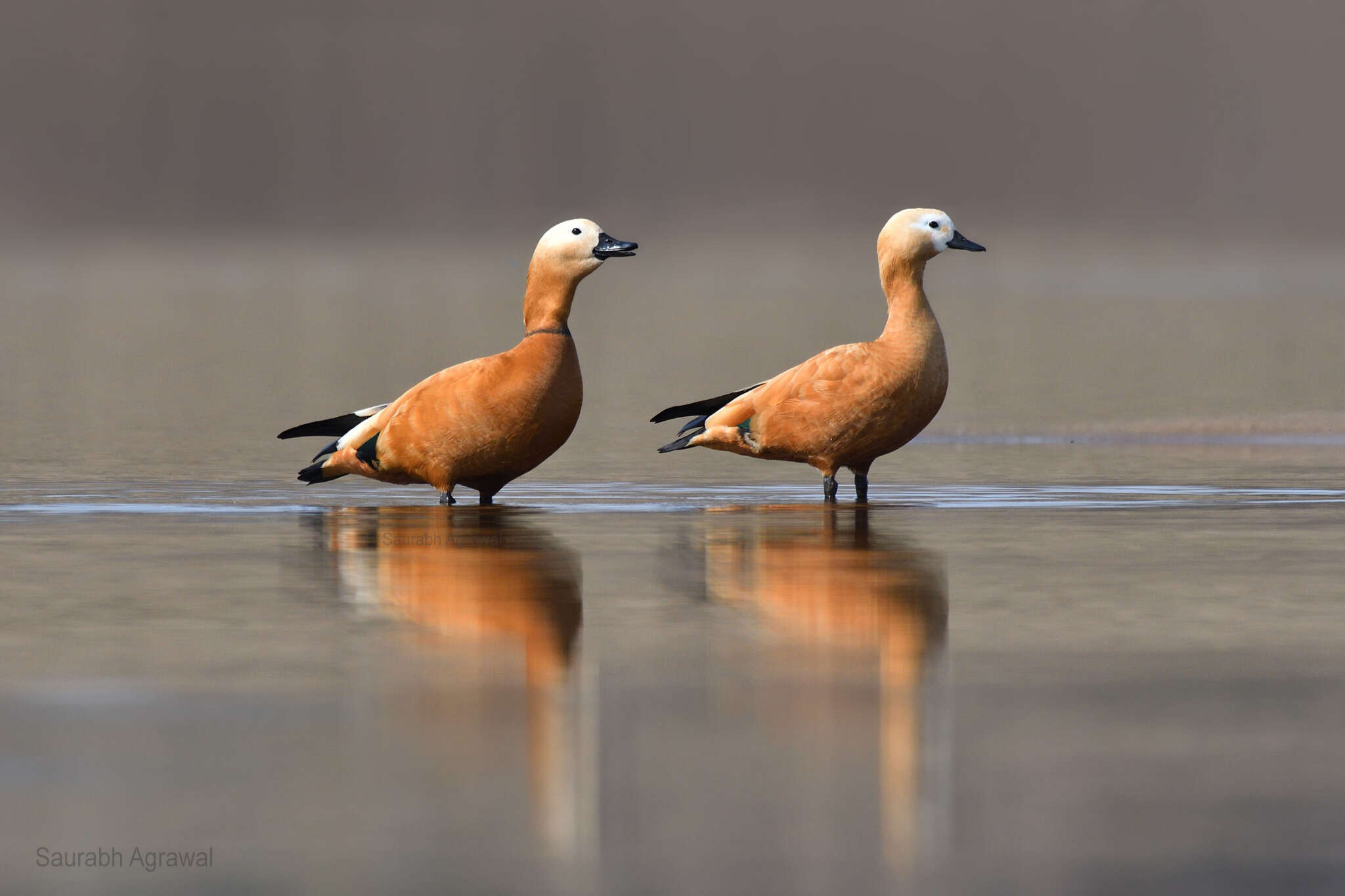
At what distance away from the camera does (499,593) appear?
373 inches

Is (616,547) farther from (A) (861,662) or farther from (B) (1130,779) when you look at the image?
(B) (1130,779)

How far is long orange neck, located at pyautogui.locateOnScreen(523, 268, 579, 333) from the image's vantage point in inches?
559


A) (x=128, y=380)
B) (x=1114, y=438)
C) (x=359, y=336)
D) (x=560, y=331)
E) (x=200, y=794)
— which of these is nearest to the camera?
(x=200, y=794)

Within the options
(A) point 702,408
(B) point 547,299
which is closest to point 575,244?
(B) point 547,299

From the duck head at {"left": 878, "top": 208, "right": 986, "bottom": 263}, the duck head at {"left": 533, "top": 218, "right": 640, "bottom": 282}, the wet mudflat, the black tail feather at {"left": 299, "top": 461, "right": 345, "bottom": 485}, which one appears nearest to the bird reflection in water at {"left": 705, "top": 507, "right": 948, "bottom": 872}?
the wet mudflat

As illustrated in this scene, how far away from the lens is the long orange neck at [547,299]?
46.6 ft

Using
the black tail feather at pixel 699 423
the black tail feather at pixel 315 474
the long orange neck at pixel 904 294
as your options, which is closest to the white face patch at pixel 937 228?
the long orange neck at pixel 904 294

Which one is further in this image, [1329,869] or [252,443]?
[252,443]

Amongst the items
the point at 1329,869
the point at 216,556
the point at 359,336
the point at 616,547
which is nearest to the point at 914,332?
the point at 616,547

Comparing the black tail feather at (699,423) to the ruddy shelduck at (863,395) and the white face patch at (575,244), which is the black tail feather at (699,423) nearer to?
the ruddy shelduck at (863,395)

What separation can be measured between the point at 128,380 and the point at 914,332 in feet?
86.2

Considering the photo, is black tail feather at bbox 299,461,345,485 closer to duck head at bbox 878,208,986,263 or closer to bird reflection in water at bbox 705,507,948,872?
bird reflection in water at bbox 705,507,948,872

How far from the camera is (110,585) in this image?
992 centimetres

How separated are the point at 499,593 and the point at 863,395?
Answer: 524 cm
